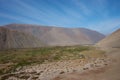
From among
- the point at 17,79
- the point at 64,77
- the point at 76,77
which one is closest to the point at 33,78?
the point at 17,79

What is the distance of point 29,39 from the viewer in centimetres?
9331

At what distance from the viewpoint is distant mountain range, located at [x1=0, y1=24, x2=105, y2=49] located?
78.7m

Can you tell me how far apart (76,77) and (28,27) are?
599ft

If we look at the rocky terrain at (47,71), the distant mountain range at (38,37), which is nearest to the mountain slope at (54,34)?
the distant mountain range at (38,37)

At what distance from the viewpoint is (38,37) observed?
16688 cm

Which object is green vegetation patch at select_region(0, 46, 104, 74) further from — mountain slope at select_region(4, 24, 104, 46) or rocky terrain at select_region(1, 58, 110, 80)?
mountain slope at select_region(4, 24, 104, 46)

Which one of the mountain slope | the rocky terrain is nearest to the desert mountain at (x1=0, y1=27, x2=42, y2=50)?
the rocky terrain

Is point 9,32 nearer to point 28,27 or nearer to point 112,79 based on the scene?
point 112,79

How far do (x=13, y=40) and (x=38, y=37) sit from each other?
8633 centimetres

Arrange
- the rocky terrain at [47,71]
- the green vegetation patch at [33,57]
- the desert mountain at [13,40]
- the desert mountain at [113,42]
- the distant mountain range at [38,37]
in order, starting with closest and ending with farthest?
the rocky terrain at [47,71]
the green vegetation patch at [33,57]
the desert mountain at [113,42]
the desert mountain at [13,40]
the distant mountain range at [38,37]

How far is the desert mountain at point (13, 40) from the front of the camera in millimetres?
73625

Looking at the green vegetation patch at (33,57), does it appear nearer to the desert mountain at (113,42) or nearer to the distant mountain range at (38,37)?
the desert mountain at (113,42)

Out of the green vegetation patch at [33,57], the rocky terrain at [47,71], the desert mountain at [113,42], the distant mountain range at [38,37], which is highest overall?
the distant mountain range at [38,37]

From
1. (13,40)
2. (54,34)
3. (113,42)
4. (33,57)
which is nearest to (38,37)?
(54,34)
